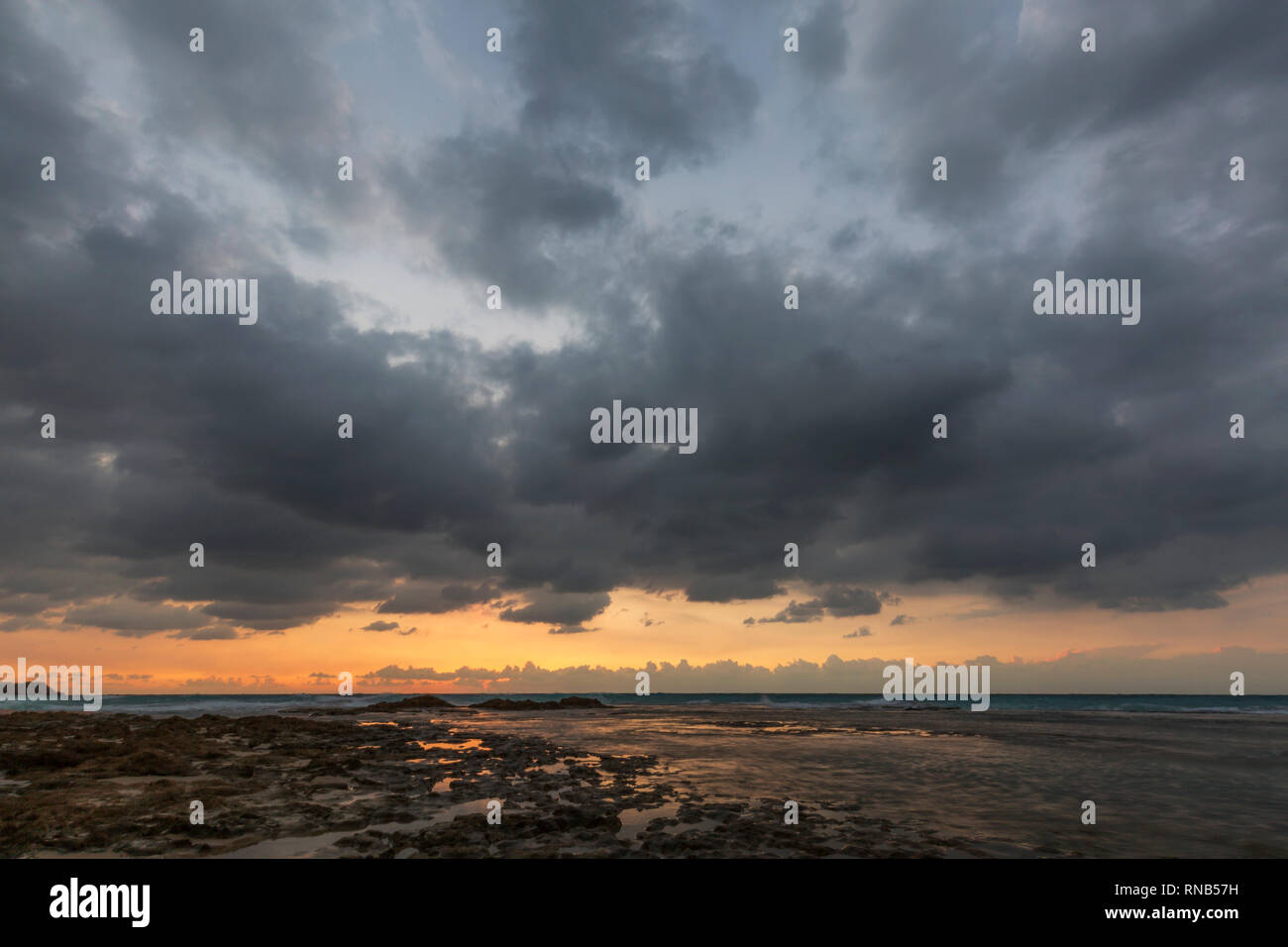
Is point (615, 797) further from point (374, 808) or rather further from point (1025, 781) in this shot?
point (1025, 781)

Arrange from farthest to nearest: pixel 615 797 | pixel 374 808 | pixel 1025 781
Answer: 1. pixel 1025 781
2. pixel 615 797
3. pixel 374 808

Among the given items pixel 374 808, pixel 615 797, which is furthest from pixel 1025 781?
pixel 374 808

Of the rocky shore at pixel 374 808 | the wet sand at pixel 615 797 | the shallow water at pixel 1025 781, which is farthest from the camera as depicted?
the shallow water at pixel 1025 781

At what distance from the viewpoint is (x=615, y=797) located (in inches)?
701

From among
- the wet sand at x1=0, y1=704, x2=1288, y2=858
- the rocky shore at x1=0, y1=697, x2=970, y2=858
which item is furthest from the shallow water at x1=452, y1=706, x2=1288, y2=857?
the rocky shore at x1=0, y1=697, x2=970, y2=858

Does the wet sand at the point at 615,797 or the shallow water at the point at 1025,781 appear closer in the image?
the wet sand at the point at 615,797

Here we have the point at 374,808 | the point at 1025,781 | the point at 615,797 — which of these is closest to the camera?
the point at 374,808

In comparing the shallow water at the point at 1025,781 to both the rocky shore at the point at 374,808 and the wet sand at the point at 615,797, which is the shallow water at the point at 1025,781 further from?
the rocky shore at the point at 374,808

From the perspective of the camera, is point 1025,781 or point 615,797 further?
point 1025,781

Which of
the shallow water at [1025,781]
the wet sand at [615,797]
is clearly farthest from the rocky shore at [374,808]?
the shallow water at [1025,781]

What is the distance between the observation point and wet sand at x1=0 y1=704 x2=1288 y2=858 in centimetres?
1283

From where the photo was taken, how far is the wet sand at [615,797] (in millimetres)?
12828
